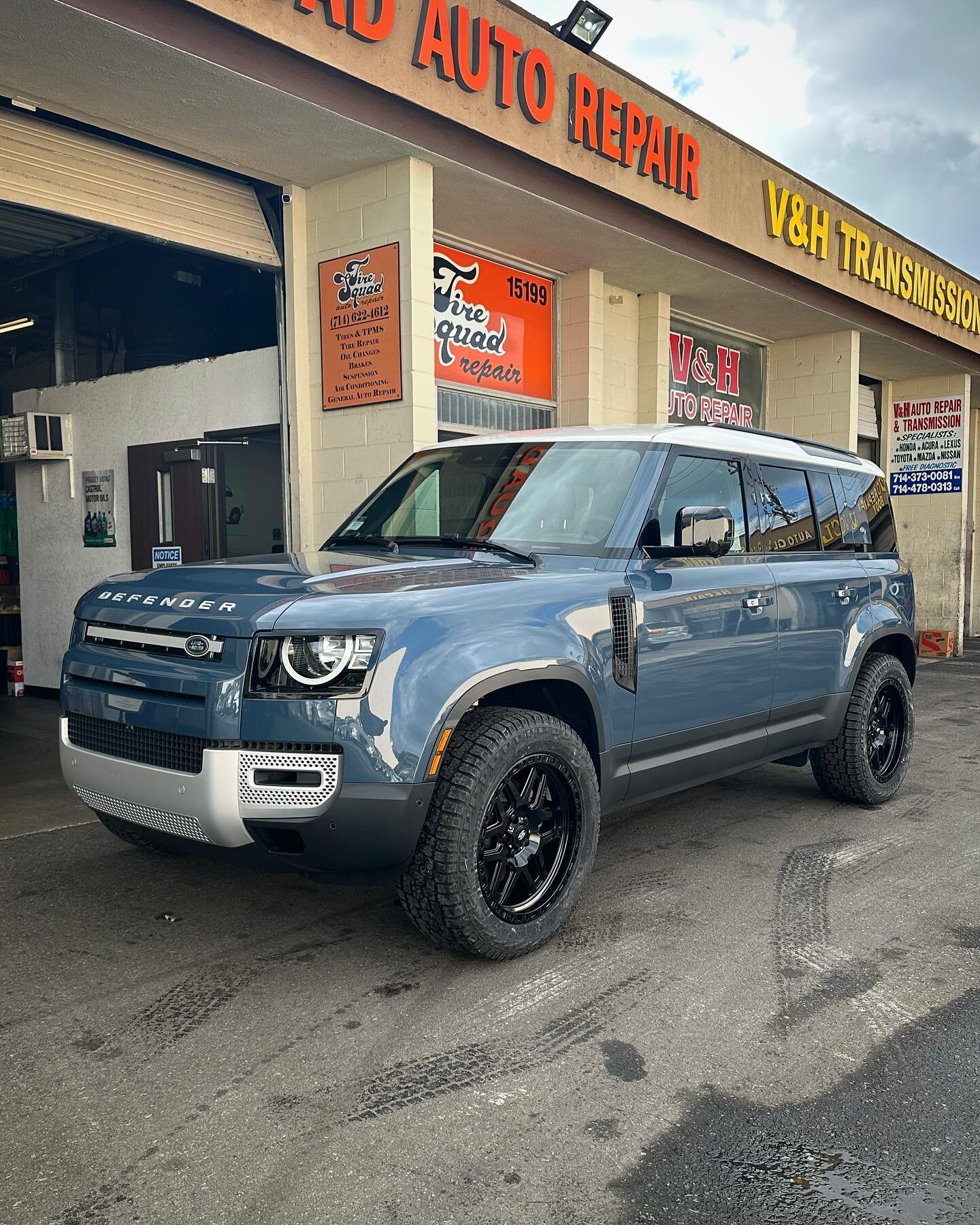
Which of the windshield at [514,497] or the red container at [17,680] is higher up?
the windshield at [514,497]

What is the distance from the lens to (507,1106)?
274 centimetres

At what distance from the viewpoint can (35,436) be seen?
991cm

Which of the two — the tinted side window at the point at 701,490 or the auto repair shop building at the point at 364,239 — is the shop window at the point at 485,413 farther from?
the tinted side window at the point at 701,490

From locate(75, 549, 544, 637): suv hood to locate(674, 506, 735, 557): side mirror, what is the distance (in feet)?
2.35

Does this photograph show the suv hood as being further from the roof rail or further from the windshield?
the roof rail

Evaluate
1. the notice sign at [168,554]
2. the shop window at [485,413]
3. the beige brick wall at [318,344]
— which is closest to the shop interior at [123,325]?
the notice sign at [168,554]

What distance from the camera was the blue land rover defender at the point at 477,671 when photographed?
3.25 m

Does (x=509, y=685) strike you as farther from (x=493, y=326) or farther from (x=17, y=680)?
(x=17, y=680)

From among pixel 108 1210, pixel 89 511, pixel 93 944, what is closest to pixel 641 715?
pixel 93 944

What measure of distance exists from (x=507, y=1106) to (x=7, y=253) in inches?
399

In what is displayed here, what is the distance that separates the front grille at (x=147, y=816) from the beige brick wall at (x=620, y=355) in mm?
8457

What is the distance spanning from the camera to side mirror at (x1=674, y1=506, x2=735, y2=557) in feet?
14.0

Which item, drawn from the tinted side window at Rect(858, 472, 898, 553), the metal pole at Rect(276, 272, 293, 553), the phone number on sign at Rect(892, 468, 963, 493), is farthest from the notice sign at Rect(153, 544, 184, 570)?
the phone number on sign at Rect(892, 468, 963, 493)

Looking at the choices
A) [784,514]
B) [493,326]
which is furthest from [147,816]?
[493,326]
